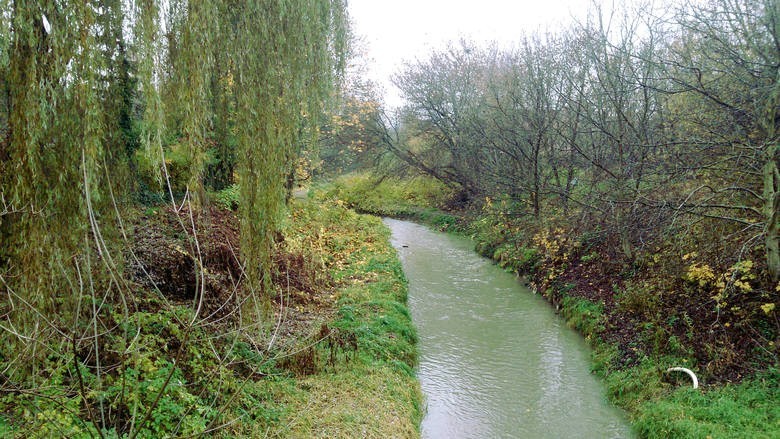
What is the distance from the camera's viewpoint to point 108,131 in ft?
13.4

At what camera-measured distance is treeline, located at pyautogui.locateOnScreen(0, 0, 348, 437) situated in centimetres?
319

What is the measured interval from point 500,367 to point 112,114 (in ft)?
22.4

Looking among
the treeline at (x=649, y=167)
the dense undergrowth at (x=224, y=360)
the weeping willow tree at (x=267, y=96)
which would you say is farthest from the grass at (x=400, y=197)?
the weeping willow tree at (x=267, y=96)

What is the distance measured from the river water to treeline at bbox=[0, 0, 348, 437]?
140 inches

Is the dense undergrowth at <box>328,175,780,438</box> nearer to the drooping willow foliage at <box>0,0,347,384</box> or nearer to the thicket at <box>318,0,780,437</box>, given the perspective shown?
the thicket at <box>318,0,780,437</box>

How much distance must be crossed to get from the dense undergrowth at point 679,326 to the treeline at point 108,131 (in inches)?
211

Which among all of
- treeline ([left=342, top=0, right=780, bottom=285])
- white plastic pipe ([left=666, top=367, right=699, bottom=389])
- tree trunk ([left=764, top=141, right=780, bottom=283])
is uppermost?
treeline ([left=342, top=0, right=780, bottom=285])

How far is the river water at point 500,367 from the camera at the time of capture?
660cm

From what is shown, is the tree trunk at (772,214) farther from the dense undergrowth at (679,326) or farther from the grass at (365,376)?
the grass at (365,376)

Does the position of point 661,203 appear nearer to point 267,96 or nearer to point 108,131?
point 267,96

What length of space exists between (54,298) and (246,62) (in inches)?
98.9

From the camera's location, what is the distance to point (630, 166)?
34.7 feet

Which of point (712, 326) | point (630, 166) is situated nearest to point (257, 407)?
point (712, 326)

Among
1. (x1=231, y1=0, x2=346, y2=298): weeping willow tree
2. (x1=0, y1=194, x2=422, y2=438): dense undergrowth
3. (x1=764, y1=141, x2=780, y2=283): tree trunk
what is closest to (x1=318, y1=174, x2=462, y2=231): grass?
(x1=0, y1=194, x2=422, y2=438): dense undergrowth
